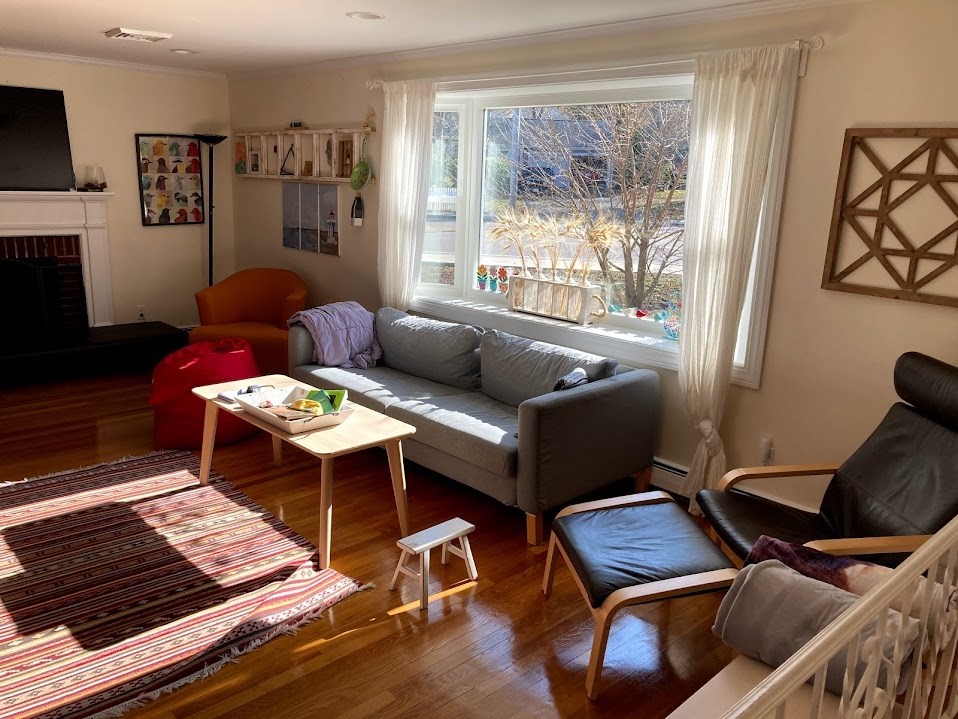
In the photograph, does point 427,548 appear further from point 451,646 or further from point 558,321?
point 558,321

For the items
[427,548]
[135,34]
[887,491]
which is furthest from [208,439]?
[887,491]

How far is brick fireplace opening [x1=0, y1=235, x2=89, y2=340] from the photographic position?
5652 mm

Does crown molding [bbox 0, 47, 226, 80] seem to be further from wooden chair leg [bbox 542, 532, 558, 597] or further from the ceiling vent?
wooden chair leg [bbox 542, 532, 558, 597]

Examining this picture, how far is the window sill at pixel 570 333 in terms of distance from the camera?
3.95 meters

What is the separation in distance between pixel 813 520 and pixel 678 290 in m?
1.53

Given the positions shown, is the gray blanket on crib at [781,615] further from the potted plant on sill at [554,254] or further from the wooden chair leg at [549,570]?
the potted plant on sill at [554,254]

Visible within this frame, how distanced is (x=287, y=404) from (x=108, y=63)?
13.4ft

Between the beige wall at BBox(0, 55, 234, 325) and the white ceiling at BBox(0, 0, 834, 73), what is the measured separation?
45cm

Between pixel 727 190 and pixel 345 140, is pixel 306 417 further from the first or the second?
pixel 345 140

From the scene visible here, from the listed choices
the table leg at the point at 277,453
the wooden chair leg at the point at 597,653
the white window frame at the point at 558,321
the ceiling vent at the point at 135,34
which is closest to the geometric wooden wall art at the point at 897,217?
the white window frame at the point at 558,321

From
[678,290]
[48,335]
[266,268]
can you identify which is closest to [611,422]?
[678,290]

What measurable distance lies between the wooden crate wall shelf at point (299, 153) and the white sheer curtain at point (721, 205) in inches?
104

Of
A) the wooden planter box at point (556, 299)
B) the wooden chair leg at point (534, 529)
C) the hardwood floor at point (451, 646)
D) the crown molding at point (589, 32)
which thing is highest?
the crown molding at point (589, 32)

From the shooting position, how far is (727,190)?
137 inches
